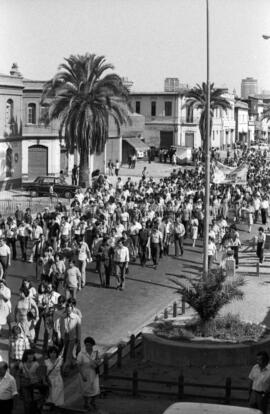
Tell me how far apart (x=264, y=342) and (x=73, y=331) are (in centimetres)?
348

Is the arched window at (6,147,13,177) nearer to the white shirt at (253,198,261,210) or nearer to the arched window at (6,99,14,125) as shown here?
the arched window at (6,99,14,125)

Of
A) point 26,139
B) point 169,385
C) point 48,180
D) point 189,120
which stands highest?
point 189,120

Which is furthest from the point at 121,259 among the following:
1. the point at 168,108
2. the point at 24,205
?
the point at 168,108

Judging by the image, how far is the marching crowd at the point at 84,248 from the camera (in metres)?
13.0

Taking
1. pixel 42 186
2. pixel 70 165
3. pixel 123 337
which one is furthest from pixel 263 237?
pixel 70 165

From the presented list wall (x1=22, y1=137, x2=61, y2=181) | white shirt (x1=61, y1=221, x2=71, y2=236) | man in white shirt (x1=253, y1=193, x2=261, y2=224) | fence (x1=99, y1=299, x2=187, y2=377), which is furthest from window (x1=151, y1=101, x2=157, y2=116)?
fence (x1=99, y1=299, x2=187, y2=377)

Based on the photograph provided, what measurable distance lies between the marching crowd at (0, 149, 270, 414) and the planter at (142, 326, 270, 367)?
147 centimetres

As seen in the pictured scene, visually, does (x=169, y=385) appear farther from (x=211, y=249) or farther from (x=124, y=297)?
(x=211, y=249)

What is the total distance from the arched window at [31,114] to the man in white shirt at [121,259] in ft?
95.6

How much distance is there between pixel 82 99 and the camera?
43375mm

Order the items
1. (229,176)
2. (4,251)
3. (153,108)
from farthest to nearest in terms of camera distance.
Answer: (153,108) < (229,176) < (4,251)

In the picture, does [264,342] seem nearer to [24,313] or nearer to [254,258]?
[24,313]

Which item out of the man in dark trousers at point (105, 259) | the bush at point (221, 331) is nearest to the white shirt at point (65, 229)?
the man in dark trousers at point (105, 259)

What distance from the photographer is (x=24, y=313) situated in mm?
16016
